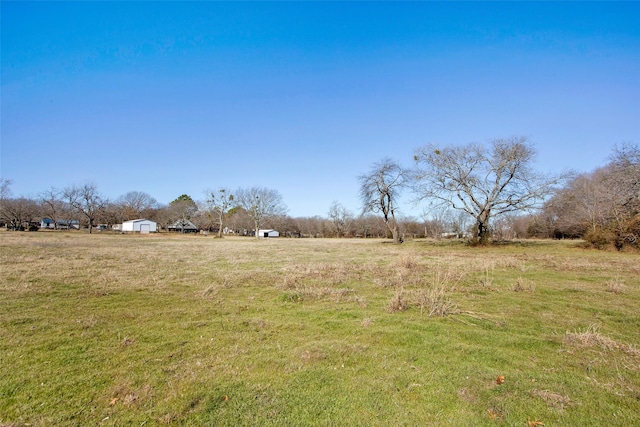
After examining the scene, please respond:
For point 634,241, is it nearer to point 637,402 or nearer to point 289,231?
point 637,402

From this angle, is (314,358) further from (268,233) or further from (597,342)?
(268,233)

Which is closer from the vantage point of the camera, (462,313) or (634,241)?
(462,313)

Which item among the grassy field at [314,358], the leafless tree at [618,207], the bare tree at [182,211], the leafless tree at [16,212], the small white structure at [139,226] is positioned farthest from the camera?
the bare tree at [182,211]

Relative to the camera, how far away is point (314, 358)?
4.48 meters

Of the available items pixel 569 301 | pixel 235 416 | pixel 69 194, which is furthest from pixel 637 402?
pixel 69 194

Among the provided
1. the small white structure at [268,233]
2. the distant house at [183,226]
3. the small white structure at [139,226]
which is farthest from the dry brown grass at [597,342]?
the distant house at [183,226]

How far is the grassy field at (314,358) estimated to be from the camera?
3.23 metres

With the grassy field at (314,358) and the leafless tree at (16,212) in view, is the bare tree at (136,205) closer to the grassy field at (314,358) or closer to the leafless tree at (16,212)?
the leafless tree at (16,212)

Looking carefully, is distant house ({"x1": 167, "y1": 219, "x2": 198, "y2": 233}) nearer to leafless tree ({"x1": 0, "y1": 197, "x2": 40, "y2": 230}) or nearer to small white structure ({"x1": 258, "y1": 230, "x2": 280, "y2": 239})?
small white structure ({"x1": 258, "y1": 230, "x2": 280, "y2": 239})

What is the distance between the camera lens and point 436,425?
304cm

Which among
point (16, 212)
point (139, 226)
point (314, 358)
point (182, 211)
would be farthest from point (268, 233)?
point (314, 358)

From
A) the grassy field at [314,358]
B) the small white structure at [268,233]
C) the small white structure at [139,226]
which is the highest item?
the small white structure at [139,226]

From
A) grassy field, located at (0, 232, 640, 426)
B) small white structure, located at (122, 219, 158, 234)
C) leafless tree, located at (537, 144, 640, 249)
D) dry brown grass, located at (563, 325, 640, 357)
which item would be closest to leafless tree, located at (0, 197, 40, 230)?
small white structure, located at (122, 219, 158, 234)

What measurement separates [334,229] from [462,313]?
3335 inches
